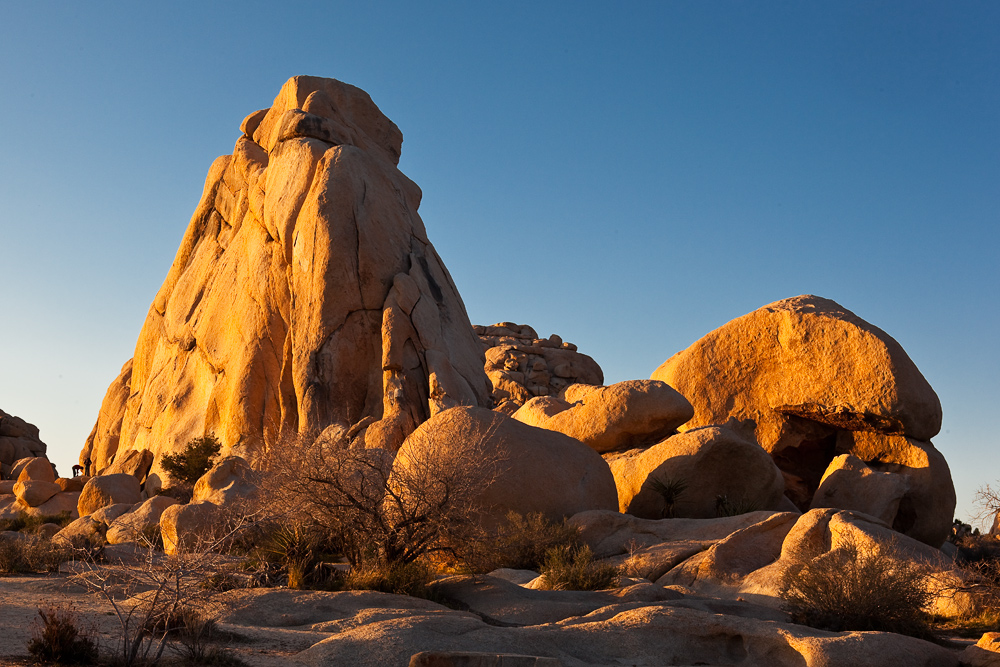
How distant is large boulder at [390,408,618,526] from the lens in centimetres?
1395

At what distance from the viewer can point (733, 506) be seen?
16172 millimetres

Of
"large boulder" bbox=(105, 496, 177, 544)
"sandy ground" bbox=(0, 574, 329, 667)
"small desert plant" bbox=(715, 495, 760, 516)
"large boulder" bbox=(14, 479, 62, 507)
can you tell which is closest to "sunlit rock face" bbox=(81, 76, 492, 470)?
"large boulder" bbox=(14, 479, 62, 507)

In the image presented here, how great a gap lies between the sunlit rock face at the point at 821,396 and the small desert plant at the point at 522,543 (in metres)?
7.23

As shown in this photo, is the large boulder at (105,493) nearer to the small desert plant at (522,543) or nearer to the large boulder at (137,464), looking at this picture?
the large boulder at (137,464)

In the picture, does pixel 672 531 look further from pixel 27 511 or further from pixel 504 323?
pixel 504 323

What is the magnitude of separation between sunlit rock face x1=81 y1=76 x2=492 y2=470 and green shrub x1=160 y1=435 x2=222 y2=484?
80 cm

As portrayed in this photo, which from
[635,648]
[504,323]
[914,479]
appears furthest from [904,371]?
[504,323]

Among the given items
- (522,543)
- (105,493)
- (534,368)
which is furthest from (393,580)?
(534,368)

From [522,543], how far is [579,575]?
5.60 feet

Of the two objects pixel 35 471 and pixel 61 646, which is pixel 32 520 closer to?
pixel 35 471

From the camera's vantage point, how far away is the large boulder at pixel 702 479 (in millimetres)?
16359

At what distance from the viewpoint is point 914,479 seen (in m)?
18.4

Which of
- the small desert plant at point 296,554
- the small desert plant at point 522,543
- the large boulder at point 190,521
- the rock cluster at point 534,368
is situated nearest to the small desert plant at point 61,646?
the small desert plant at point 296,554

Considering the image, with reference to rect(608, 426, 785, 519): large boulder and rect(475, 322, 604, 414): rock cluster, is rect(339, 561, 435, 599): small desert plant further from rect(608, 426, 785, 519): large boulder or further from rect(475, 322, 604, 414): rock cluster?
rect(475, 322, 604, 414): rock cluster
